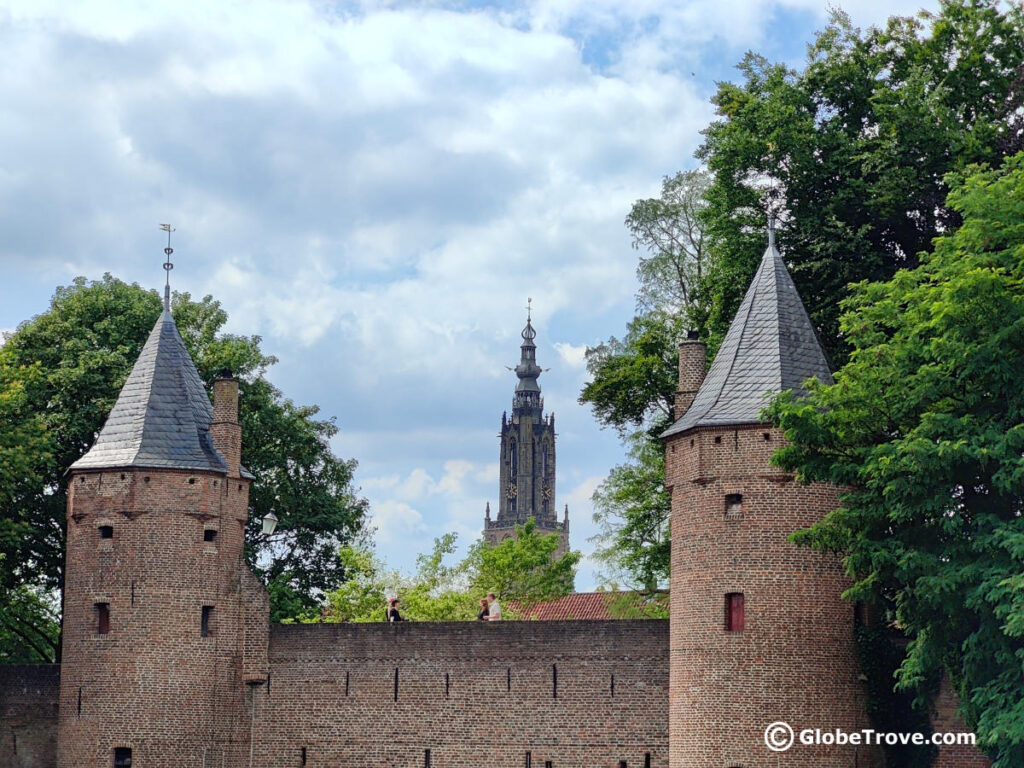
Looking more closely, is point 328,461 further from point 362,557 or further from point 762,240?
point 762,240

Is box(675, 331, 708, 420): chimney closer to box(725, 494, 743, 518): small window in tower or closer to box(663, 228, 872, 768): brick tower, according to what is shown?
box(663, 228, 872, 768): brick tower

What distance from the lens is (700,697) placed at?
29.2m

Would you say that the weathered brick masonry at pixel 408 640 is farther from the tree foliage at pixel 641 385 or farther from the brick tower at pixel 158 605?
the tree foliage at pixel 641 385

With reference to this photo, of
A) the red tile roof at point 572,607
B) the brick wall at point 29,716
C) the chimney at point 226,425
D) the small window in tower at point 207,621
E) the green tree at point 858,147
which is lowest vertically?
the brick wall at point 29,716

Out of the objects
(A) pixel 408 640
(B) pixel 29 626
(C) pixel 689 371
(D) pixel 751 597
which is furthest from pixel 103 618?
(D) pixel 751 597

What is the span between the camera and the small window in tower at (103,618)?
33031mm

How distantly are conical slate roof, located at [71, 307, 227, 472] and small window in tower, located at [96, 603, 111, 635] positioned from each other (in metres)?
2.62

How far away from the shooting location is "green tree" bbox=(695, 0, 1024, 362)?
37.1 m

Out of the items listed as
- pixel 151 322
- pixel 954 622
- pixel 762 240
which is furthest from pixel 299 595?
pixel 954 622

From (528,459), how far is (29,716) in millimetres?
79718

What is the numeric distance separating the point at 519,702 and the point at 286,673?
4.67m

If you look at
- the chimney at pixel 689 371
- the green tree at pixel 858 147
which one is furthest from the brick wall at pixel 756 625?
the green tree at pixel 858 147

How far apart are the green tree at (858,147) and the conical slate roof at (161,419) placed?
12.4 meters

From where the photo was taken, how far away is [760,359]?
30.4m
